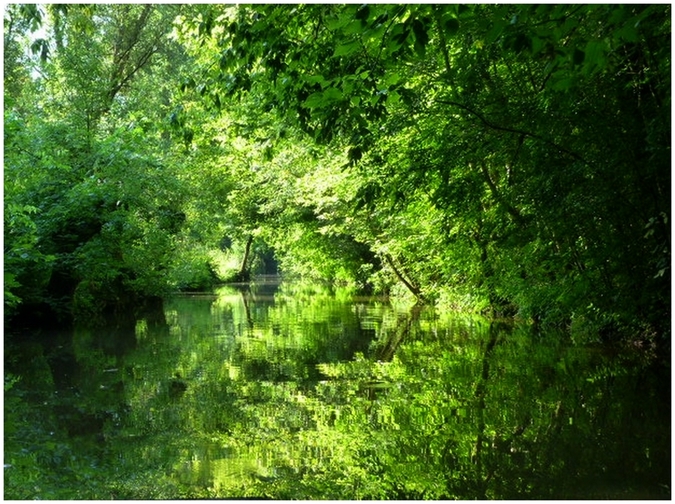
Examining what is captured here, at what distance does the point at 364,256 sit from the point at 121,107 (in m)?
10.7

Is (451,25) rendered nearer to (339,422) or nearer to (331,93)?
(331,93)

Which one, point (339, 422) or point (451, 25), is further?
point (339, 422)

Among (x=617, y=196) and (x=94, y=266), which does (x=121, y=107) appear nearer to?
(x=94, y=266)

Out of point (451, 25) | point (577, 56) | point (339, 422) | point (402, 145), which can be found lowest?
point (339, 422)

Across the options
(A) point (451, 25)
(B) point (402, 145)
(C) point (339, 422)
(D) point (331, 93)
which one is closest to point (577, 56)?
(A) point (451, 25)

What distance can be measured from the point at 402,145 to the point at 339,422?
21.6 ft

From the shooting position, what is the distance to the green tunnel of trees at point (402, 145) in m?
5.43

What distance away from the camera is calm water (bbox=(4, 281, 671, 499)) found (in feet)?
13.1

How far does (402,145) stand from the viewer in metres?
11.1

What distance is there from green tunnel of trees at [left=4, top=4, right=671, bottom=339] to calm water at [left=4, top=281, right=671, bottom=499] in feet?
5.62

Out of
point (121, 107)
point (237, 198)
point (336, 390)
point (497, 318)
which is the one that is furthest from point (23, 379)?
point (237, 198)

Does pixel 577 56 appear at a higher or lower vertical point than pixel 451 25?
lower

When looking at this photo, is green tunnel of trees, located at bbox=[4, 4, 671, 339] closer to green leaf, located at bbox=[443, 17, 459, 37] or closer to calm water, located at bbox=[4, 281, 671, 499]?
green leaf, located at bbox=[443, 17, 459, 37]

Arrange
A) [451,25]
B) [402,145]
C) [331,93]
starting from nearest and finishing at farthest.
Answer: [451,25], [331,93], [402,145]
